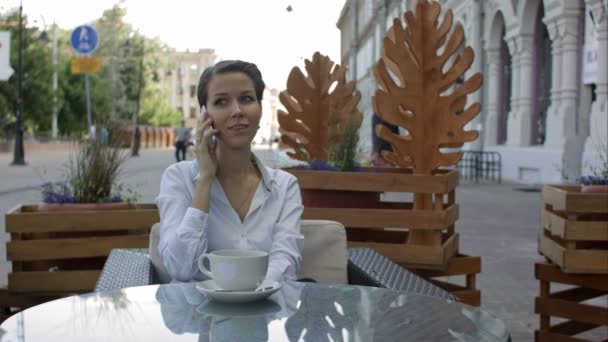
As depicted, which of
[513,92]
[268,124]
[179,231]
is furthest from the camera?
[513,92]

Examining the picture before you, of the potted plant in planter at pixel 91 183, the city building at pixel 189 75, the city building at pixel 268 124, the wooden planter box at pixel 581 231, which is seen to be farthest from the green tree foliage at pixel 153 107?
the wooden planter box at pixel 581 231

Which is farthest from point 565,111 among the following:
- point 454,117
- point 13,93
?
point 13,93

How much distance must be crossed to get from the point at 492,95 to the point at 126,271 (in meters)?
21.3

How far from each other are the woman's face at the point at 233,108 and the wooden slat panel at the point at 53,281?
1779mm

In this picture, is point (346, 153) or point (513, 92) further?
point (513, 92)

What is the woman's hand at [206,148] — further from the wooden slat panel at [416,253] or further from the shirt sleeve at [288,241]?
the wooden slat panel at [416,253]

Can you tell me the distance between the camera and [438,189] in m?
4.37

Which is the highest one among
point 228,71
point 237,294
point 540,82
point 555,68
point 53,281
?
point 555,68

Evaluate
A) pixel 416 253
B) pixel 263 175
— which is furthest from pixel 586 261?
pixel 263 175

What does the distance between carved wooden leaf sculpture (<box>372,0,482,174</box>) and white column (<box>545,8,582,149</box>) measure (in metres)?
12.6

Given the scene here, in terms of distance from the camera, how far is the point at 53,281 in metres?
4.23

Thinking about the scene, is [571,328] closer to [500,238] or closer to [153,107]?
[500,238]

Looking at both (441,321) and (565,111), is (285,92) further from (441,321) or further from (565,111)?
(565,111)

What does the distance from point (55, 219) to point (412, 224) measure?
74.5 inches
